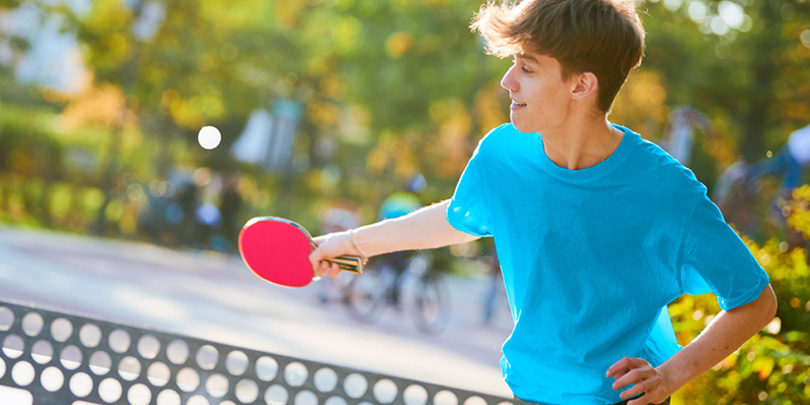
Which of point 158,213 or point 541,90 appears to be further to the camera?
point 158,213

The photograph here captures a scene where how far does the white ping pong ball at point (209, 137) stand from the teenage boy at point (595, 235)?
2192 centimetres

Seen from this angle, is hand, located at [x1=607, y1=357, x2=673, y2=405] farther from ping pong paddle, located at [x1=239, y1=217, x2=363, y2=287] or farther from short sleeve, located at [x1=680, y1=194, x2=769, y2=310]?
ping pong paddle, located at [x1=239, y1=217, x2=363, y2=287]

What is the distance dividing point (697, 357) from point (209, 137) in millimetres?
22171

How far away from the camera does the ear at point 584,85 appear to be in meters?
1.59

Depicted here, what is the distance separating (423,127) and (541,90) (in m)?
19.4

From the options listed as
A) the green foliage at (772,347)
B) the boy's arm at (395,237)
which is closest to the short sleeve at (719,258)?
the boy's arm at (395,237)

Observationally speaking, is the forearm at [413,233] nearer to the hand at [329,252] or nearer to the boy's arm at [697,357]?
the hand at [329,252]

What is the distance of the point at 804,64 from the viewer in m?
18.8

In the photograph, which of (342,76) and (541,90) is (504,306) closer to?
(342,76)

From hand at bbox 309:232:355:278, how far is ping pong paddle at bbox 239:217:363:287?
0.03 ft

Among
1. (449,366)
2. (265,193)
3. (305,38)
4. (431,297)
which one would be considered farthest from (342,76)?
(449,366)

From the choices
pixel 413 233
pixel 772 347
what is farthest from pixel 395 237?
pixel 772 347

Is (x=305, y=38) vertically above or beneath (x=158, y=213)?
above

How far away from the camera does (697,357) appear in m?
1.60
